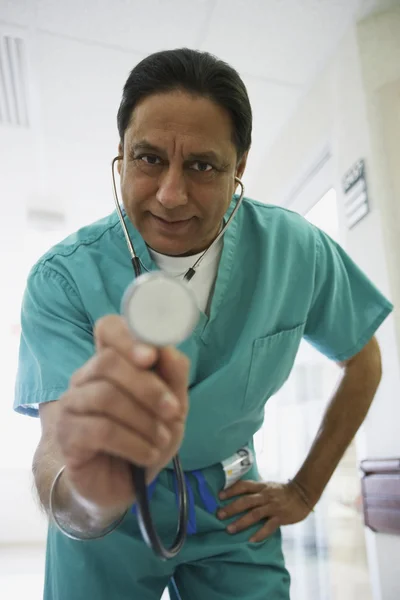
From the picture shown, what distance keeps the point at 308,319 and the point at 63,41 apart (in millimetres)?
1692

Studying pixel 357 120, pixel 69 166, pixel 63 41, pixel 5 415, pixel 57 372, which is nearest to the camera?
pixel 57 372

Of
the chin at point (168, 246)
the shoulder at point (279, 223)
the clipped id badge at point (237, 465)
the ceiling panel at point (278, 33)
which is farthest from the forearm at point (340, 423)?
the ceiling panel at point (278, 33)

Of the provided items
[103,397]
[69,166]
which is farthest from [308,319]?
[69,166]

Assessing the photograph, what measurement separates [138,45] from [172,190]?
63.0 inches

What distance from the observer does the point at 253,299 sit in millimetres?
918

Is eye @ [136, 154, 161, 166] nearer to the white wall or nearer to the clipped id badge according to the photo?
the clipped id badge

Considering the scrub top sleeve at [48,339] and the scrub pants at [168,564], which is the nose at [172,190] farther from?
the scrub pants at [168,564]

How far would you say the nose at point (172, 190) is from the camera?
789mm

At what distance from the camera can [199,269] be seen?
92cm

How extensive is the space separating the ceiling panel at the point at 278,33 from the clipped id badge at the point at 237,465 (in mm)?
1689

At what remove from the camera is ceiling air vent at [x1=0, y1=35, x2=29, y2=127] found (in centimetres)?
207

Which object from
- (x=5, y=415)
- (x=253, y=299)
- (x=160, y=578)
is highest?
(x=253, y=299)

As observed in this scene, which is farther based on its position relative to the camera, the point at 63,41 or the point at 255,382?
the point at 63,41

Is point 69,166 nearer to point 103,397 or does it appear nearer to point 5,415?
point 103,397
